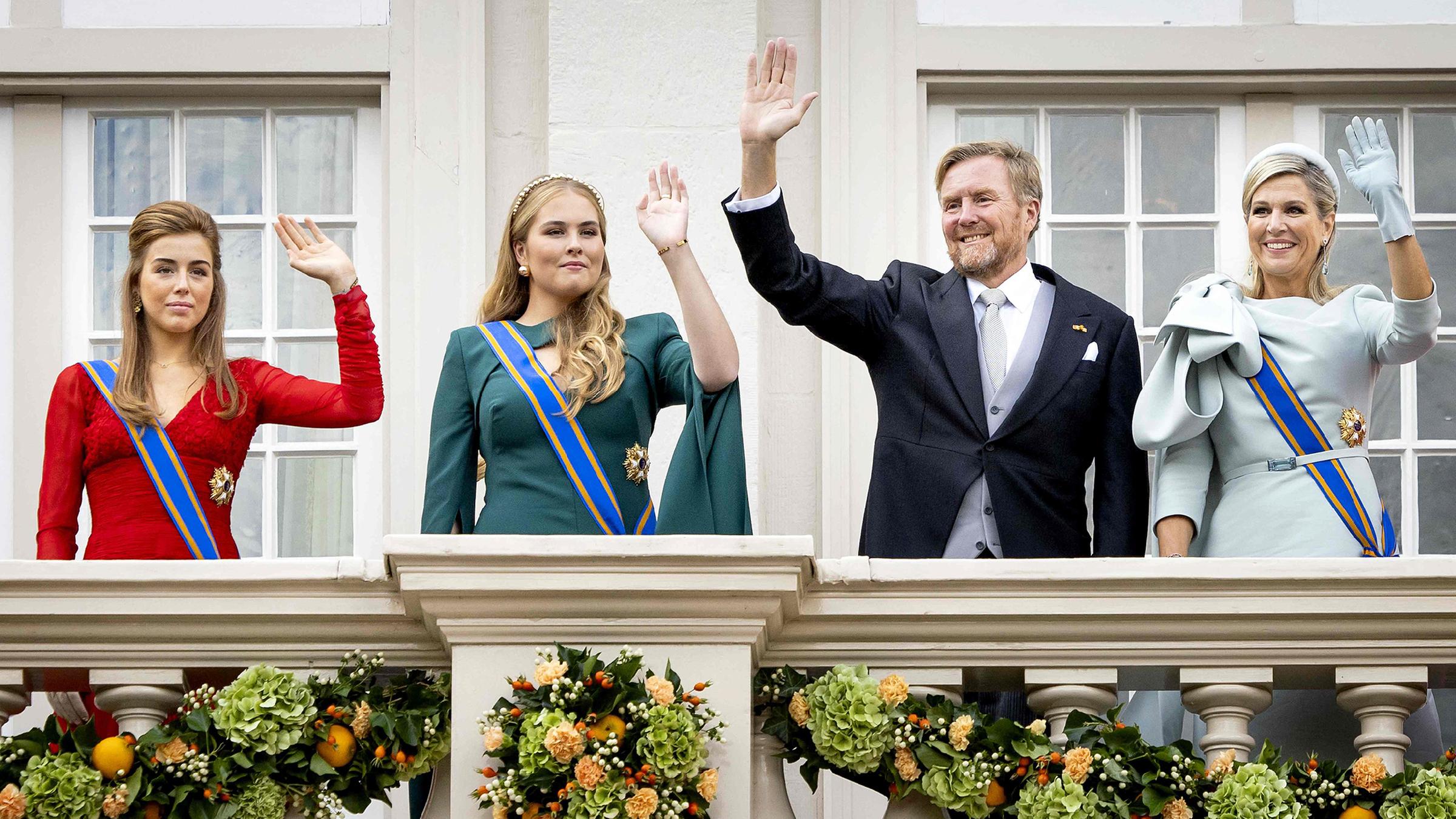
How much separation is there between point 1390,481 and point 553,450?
3058 mm

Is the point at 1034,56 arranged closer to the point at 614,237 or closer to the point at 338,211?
the point at 614,237

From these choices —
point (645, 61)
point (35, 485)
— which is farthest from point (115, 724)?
point (645, 61)

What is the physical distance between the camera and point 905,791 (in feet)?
11.2

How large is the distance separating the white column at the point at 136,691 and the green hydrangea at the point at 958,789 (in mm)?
1306

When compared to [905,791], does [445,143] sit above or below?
above

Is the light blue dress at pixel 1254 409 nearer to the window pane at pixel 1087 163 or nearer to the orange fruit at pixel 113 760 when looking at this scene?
the window pane at pixel 1087 163

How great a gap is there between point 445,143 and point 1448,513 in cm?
319

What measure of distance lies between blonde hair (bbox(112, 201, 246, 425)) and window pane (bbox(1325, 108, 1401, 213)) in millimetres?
3460

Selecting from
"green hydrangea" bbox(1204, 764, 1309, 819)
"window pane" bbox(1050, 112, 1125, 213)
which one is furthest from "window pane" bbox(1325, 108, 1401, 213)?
"green hydrangea" bbox(1204, 764, 1309, 819)

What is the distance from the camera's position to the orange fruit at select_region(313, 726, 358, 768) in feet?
11.1

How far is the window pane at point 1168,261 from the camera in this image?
20.2 feet

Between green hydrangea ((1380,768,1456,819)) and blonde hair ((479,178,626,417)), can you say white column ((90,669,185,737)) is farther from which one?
green hydrangea ((1380,768,1456,819))

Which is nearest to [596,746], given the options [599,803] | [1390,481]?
[599,803]

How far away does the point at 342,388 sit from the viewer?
4.50m
